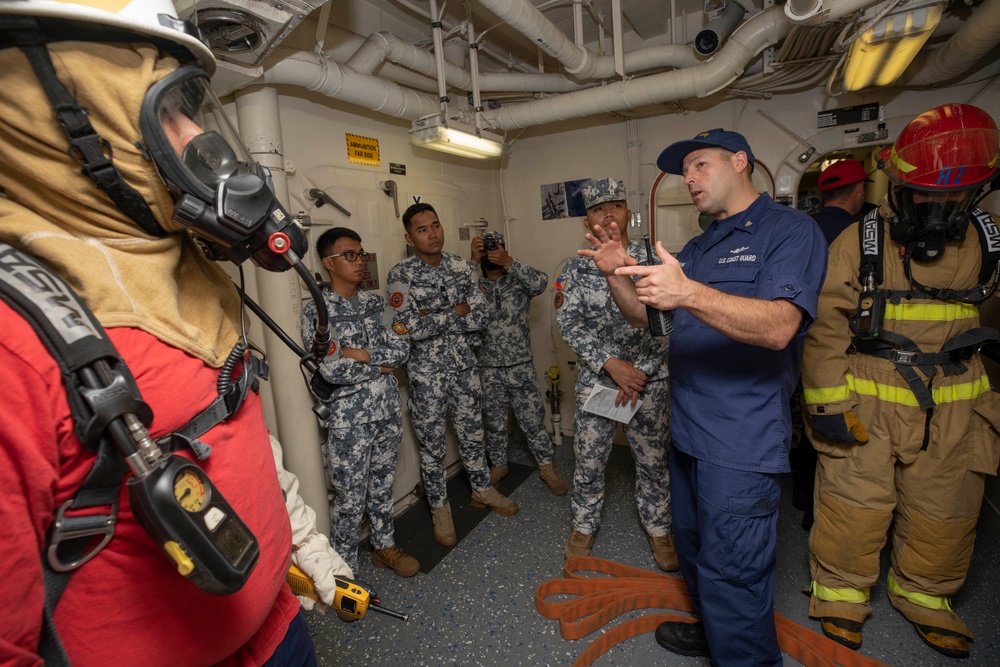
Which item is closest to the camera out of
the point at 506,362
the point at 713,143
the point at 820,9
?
the point at 713,143

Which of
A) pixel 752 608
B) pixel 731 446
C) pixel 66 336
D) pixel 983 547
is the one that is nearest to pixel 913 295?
pixel 731 446

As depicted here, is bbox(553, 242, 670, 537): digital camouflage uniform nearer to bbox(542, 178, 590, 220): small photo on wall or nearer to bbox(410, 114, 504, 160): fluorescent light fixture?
bbox(410, 114, 504, 160): fluorescent light fixture

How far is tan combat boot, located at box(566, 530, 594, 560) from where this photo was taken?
2771 mm

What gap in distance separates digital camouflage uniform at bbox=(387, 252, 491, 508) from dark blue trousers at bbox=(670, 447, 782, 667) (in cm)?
188

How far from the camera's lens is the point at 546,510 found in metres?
3.34

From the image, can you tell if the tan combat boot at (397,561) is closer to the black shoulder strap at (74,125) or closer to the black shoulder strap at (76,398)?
the black shoulder strap at (76,398)

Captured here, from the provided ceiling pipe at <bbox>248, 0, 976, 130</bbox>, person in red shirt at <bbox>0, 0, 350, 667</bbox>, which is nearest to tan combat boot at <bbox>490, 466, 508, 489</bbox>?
ceiling pipe at <bbox>248, 0, 976, 130</bbox>

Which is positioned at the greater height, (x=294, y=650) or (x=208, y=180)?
(x=208, y=180)

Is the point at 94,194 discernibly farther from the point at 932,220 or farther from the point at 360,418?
the point at 932,220

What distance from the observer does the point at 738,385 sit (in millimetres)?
1720

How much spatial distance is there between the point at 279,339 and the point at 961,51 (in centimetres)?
410

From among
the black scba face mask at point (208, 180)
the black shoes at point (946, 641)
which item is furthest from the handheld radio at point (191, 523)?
the black shoes at point (946, 641)

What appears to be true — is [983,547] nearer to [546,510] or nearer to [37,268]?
[546,510]

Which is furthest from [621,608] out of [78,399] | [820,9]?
[820,9]
